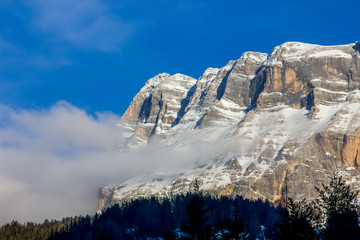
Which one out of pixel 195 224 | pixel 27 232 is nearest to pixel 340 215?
pixel 195 224

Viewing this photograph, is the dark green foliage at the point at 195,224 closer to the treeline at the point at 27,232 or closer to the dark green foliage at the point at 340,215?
the dark green foliage at the point at 340,215

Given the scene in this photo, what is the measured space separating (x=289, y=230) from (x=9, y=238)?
14000cm

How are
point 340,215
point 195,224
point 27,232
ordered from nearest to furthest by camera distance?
1. point 340,215
2. point 195,224
3. point 27,232

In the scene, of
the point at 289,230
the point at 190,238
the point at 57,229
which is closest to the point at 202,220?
the point at 190,238

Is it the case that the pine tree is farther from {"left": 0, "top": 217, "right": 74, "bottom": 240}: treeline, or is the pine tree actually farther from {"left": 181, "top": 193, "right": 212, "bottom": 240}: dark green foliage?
{"left": 0, "top": 217, "right": 74, "bottom": 240}: treeline

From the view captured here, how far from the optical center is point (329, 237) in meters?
57.5

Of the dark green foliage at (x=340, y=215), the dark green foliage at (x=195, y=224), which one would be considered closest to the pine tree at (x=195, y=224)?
the dark green foliage at (x=195, y=224)

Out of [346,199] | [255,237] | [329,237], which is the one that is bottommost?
[329,237]

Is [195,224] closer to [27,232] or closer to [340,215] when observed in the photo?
[340,215]

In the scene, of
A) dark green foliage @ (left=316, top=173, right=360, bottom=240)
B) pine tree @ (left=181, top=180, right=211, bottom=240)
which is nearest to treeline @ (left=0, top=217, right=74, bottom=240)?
pine tree @ (left=181, top=180, right=211, bottom=240)

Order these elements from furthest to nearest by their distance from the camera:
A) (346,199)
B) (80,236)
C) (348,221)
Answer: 1. (80,236)
2. (346,199)
3. (348,221)

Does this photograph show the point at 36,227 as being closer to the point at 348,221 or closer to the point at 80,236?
the point at 80,236

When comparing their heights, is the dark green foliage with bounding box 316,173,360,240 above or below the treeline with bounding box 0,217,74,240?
below

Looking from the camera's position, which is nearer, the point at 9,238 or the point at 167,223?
the point at 9,238
